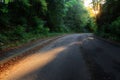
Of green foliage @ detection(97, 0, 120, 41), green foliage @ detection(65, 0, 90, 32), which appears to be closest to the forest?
green foliage @ detection(97, 0, 120, 41)

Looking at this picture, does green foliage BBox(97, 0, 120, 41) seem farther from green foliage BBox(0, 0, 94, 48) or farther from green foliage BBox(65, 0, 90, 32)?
green foliage BBox(65, 0, 90, 32)

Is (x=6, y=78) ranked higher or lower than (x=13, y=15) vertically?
lower

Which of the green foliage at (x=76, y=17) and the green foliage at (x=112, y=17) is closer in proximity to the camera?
the green foliage at (x=112, y=17)

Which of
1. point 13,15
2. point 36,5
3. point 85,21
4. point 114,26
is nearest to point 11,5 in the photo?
point 13,15

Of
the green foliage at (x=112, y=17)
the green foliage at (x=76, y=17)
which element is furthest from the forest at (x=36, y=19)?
the green foliage at (x=76, y=17)

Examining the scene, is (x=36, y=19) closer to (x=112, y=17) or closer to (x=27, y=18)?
(x=27, y=18)

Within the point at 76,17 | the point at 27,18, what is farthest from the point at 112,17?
the point at 76,17

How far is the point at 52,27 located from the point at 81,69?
44.4 metres

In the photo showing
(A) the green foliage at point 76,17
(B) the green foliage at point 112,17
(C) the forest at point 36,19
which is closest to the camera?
(C) the forest at point 36,19

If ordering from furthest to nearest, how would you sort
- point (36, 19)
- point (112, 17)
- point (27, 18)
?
1. point (36, 19)
2. point (27, 18)
3. point (112, 17)

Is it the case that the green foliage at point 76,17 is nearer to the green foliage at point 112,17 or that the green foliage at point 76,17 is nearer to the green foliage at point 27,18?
the green foliage at point 27,18

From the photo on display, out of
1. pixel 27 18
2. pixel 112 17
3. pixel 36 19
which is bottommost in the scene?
pixel 112 17

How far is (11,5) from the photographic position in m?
29.3

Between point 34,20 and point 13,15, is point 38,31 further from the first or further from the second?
point 13,15
